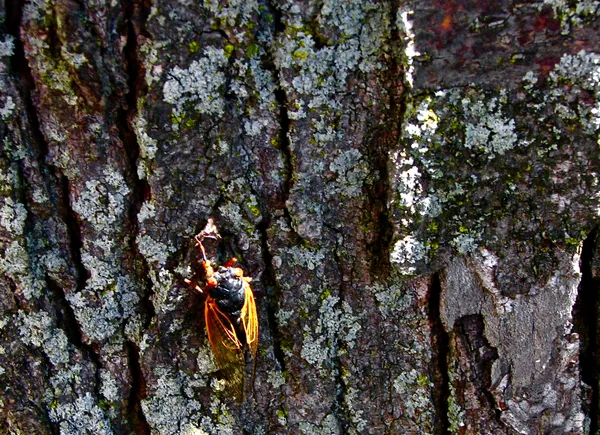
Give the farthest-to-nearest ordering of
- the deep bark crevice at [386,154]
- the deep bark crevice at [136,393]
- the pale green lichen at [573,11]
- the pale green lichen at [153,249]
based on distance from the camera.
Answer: the deep bark crevice at [136,393] < the pale green lichen at [153,249] < the deep bark crevice at [386,154] < the pale green lichen at [573,11]

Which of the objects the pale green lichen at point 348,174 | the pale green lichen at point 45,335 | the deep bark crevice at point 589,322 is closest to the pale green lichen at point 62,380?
the pale green lichen at point 45,335

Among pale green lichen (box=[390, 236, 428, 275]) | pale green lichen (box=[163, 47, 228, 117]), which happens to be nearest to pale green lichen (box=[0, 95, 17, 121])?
pale green lichen (box=[163, 47, 228, 117])

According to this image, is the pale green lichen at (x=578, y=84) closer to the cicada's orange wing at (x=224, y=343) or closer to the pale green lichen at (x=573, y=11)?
the pale green lichen at (x=573, y=11)

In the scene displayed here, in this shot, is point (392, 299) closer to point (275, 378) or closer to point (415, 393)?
point (415, 393)

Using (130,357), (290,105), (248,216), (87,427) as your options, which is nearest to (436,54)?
(290,105)

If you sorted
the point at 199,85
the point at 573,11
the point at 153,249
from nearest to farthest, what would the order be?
the point at 573,11, the point at 199,85, the point at 153,249

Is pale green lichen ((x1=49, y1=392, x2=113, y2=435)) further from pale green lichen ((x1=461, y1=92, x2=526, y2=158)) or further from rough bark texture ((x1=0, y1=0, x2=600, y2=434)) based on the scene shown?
pale green lichen ((x1=461, y1=92, x2=526, y2=158))

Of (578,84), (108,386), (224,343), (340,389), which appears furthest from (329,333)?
(578,84)
